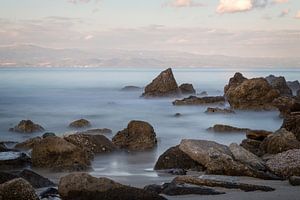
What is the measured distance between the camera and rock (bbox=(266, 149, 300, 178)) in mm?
9703

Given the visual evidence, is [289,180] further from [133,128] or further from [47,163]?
[133,128]

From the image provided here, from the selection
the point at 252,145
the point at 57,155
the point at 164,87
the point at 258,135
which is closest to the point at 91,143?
the point at 57,155

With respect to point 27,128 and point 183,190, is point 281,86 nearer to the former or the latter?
point 27,128

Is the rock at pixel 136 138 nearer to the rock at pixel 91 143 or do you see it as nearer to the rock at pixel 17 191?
the rock at pixel 91 143

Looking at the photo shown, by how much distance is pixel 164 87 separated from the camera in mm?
45375

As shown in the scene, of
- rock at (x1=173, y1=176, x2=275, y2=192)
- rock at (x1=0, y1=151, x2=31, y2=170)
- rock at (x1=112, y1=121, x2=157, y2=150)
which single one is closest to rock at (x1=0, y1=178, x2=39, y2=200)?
rock at (x1=173, y1=176, x2=275, y2=192)

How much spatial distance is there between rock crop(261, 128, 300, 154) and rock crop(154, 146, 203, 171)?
251 centimetres

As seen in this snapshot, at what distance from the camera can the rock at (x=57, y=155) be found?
40.1 ft

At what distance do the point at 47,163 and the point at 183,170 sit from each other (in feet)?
11.5

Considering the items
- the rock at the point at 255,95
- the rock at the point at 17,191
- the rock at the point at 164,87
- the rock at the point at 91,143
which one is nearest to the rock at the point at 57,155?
the rock at the point at 91,143

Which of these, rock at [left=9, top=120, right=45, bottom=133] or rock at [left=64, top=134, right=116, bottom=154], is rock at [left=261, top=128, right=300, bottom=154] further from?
rock at [left=9, top=120, right=45, bottom=133]

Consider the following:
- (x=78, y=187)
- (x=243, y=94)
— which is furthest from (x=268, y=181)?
(x=243, y=94)

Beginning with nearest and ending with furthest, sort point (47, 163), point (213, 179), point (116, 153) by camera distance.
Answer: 1. point (213, 179)
2. point (47, 163)
3. point (116, 153)

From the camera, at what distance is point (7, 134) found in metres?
21.0
